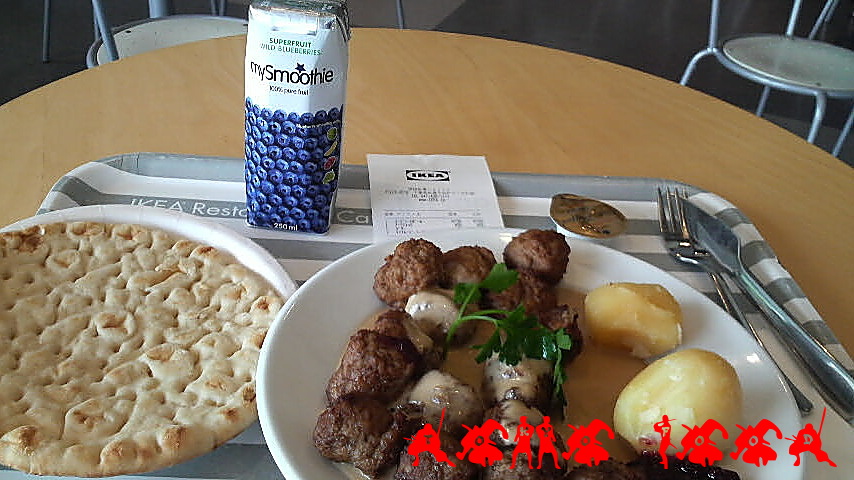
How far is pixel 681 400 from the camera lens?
0.82 m

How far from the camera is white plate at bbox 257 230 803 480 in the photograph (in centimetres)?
80

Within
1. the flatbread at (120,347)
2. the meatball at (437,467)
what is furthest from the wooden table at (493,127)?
the meatball at (437,467)

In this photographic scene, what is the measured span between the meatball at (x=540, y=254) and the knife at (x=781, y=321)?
323 millimetres

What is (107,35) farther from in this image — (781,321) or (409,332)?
(781,321)

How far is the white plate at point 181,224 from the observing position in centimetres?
110

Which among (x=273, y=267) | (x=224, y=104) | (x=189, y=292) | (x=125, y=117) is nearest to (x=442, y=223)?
(x=273, y=267)

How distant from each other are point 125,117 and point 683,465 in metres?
1.25

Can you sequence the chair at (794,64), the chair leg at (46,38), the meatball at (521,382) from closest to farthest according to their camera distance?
the meatball at (521,382)
the chair at (794,64)
the chair leg at (46,38)

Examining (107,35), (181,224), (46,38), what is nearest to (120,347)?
(181,224)
